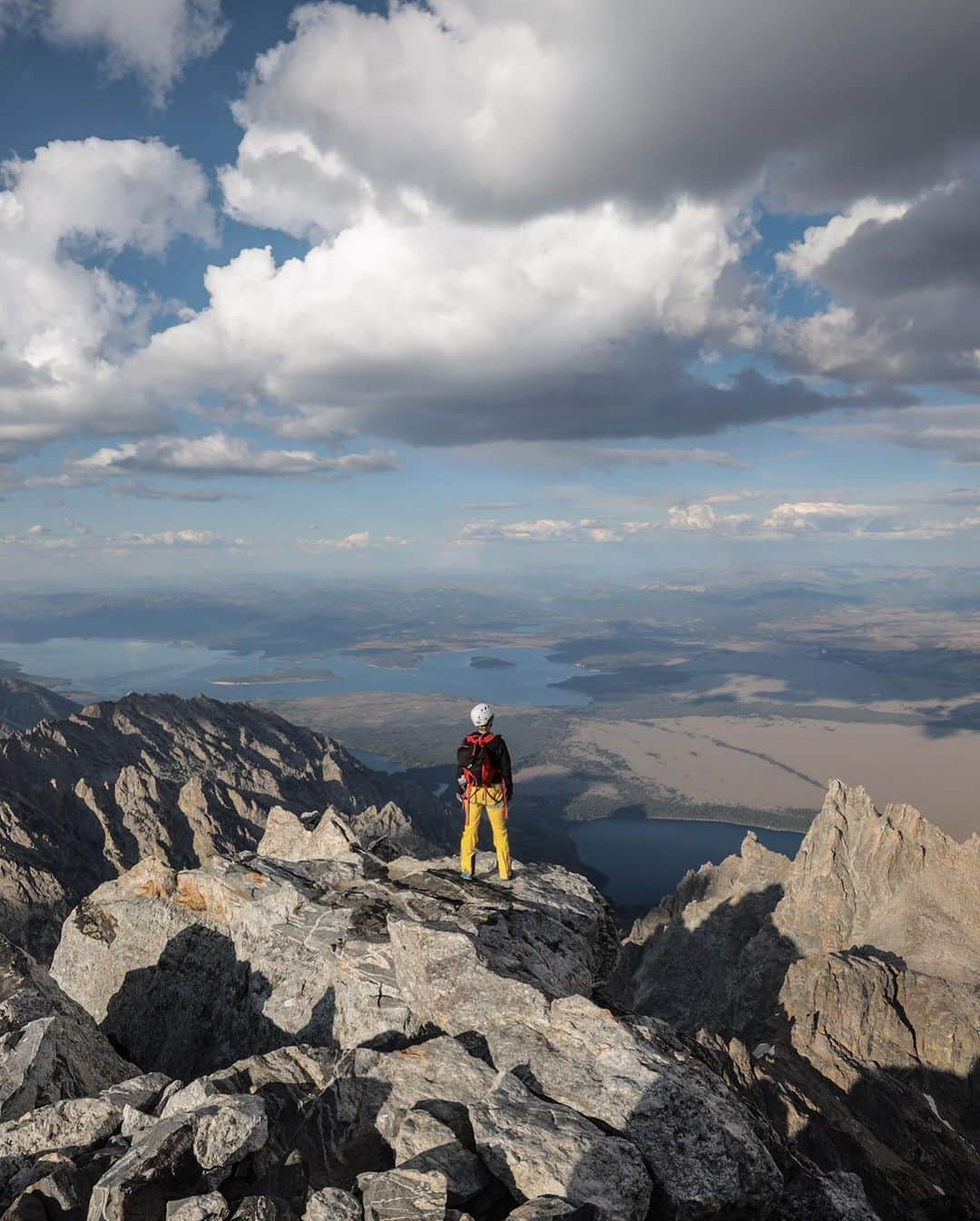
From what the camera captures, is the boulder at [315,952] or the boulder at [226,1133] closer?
the boulder at [226,1133]

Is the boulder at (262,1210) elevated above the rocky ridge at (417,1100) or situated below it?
above

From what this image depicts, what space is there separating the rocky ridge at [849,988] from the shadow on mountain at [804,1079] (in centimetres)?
17

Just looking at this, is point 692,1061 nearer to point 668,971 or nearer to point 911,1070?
point 911,1070

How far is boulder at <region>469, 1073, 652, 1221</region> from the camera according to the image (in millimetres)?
10891

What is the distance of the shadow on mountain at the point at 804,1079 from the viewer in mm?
32750

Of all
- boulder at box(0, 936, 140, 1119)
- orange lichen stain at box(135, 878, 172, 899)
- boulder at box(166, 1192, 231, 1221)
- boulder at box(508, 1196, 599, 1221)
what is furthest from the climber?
orange lichen stain at box(135, 878, 172, 899)

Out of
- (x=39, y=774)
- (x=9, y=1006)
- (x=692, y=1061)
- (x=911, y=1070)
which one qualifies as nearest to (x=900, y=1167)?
(x=911, y=1070)

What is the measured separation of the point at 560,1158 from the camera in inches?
444

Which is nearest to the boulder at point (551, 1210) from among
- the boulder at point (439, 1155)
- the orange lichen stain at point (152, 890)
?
the boulder at point (439, 1155)

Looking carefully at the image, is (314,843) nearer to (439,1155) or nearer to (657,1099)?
(439,1155)

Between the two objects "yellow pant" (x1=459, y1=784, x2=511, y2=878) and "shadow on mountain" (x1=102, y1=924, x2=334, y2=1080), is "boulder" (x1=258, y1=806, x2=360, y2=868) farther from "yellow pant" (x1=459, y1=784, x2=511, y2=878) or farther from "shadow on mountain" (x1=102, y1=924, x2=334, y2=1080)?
"yellow pant" (x1=459, y1=784, x2=511, y2=878)

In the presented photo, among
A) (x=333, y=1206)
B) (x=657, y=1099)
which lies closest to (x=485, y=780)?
(x=657, y=1099)

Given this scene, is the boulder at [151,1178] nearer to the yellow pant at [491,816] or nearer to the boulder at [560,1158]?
the boulder at [560,1158]

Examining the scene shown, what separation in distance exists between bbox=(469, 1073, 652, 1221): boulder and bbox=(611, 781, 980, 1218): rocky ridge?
13.4 m
